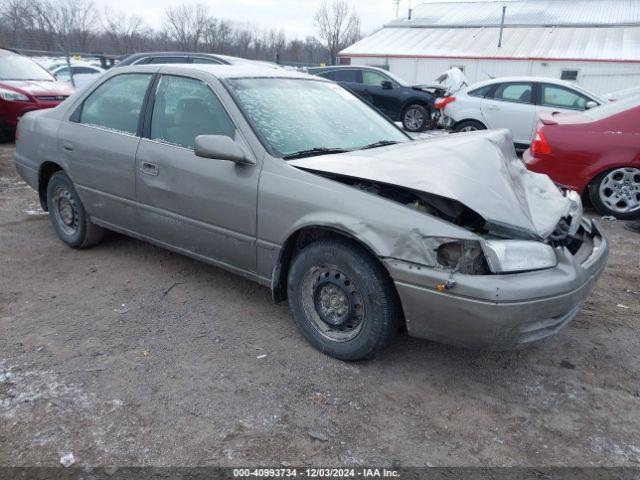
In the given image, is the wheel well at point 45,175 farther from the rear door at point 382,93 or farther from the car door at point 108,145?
the rear door at point 382,93

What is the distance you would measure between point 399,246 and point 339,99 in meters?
1.79

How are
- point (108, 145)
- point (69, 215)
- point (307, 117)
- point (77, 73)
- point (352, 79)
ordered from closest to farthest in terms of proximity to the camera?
point (307, 117) → point (108, 145) → point (69, 215) → point (352, 79) → point (77, 73)

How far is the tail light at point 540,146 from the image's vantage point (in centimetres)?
552

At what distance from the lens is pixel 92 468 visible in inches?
79.9

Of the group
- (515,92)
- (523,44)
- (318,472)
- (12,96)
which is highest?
(523,44)

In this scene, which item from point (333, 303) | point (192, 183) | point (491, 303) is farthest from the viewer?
point (192, 183)

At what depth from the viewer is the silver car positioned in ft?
7.77

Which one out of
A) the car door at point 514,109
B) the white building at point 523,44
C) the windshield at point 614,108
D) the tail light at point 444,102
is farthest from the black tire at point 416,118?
the white building at point 523,44

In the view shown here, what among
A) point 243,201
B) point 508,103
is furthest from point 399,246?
point 508,103

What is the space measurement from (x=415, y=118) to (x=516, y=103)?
136 inches

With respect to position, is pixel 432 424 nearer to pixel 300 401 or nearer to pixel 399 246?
pixel 300 401

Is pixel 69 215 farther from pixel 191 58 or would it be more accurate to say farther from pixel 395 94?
pixel 395 94

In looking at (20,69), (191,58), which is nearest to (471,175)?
(191,58)

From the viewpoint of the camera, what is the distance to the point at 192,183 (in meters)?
3.20
